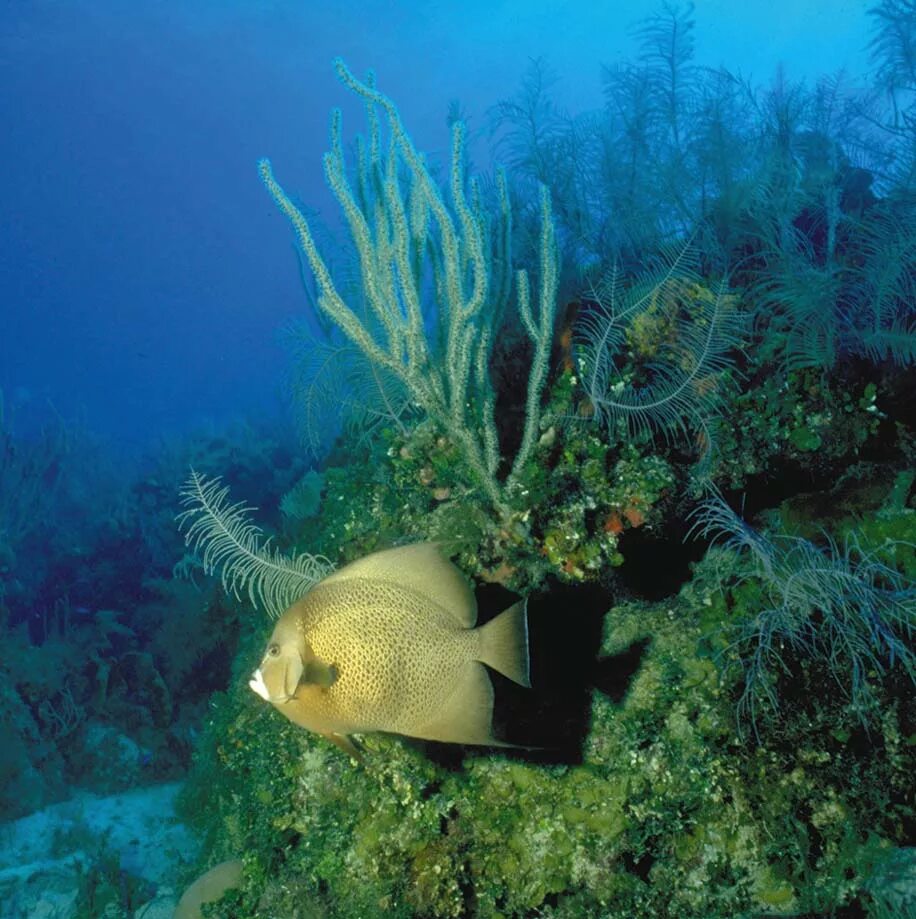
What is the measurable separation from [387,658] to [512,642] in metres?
0.41

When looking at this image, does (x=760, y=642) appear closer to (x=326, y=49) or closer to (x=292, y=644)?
(x=292, y=644)

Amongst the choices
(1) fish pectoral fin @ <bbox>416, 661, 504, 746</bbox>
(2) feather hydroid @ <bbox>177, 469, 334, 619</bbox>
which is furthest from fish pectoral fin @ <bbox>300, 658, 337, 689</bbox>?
(2) feather hydroid @ <bbox>177, 469, 334, 619</bbox>

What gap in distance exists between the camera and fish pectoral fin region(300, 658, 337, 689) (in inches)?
71.2

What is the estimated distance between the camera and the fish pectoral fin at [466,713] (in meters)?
1.82

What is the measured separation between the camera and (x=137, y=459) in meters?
14.6

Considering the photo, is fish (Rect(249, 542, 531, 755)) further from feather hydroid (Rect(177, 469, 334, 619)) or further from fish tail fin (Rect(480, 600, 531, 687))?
feather hydroid (Rect(177, 469, 334, 619))

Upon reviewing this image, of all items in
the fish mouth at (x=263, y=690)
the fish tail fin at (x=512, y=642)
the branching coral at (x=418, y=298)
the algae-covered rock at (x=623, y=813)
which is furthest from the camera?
the branching coral at (x=418, y=298)

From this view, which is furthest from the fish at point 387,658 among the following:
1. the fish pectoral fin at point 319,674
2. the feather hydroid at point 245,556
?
the feather hydroid at point 245,556

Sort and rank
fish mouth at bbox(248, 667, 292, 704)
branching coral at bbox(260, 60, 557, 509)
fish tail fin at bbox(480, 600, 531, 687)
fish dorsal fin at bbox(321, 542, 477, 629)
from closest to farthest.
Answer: fish mouth at bbox(248, 667, 292, 704) → fish tail fin at bbox(480, 600, 531, 687) → fish dorsal fin at bbox(321, 542, 477, 629) → branching coral at bbox(260, 60, 557, 509)

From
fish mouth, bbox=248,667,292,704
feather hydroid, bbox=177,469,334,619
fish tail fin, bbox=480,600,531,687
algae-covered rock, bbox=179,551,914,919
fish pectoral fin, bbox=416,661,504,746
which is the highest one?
fish mouth, bbox=248,667,292,704

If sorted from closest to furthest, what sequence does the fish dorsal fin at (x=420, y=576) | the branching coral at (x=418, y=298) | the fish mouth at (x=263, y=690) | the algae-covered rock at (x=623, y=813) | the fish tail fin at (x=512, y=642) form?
the fish mouth at (x=263, y=690), the fish tail fin at (x=512, y=642), the fish dorsal fin at (x=420, y=576), the algae-covered rock at (x=623, y=813), the branching coral at (x=418, y=298)

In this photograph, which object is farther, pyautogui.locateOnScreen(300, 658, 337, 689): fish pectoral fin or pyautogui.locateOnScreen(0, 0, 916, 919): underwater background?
pyautogui.locateOnScreen(0, 0, 916, 919): underwater background

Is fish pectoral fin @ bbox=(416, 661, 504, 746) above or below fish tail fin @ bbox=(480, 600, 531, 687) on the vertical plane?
below

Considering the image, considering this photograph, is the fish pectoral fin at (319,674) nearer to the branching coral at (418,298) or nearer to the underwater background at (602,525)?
the underwater background at (602,525)
